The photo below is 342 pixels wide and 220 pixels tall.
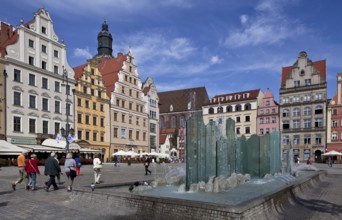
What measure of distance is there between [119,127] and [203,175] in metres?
45.2

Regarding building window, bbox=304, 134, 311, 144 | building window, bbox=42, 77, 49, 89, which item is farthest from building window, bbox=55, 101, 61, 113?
building window, bbox=304, 134, 311, 144

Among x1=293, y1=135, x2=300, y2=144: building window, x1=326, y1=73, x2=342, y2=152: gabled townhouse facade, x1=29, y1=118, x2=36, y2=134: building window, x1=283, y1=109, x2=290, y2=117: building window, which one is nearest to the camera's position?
x1=29, y1=118, x2=36, y2=134: building window

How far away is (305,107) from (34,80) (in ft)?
172

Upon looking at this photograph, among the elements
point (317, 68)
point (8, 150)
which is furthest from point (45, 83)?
point (317, 68)

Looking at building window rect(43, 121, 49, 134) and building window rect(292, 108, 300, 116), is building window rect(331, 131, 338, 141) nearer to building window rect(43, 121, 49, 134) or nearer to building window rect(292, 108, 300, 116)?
building window rect(292, 108, 300, 116)

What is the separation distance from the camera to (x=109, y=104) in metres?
54.1

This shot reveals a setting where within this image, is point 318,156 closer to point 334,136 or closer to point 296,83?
point 334,136

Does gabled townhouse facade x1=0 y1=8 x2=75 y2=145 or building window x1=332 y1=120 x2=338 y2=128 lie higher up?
gabled townhouse facade x1=0 y1=8 x2=75 y2=145

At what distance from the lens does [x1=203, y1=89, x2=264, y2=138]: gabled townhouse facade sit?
73.6 metres

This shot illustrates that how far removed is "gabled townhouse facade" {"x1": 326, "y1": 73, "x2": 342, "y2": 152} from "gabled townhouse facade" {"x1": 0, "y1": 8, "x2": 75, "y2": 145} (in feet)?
159

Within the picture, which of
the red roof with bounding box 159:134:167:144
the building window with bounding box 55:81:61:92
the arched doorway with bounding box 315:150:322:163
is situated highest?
the building window with bounding box 55:81:61:92

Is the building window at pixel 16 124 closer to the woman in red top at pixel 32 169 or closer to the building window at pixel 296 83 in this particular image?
the woman in red top at pixel 32 169

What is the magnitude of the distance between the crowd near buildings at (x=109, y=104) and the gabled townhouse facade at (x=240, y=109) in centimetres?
23

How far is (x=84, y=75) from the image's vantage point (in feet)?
163
